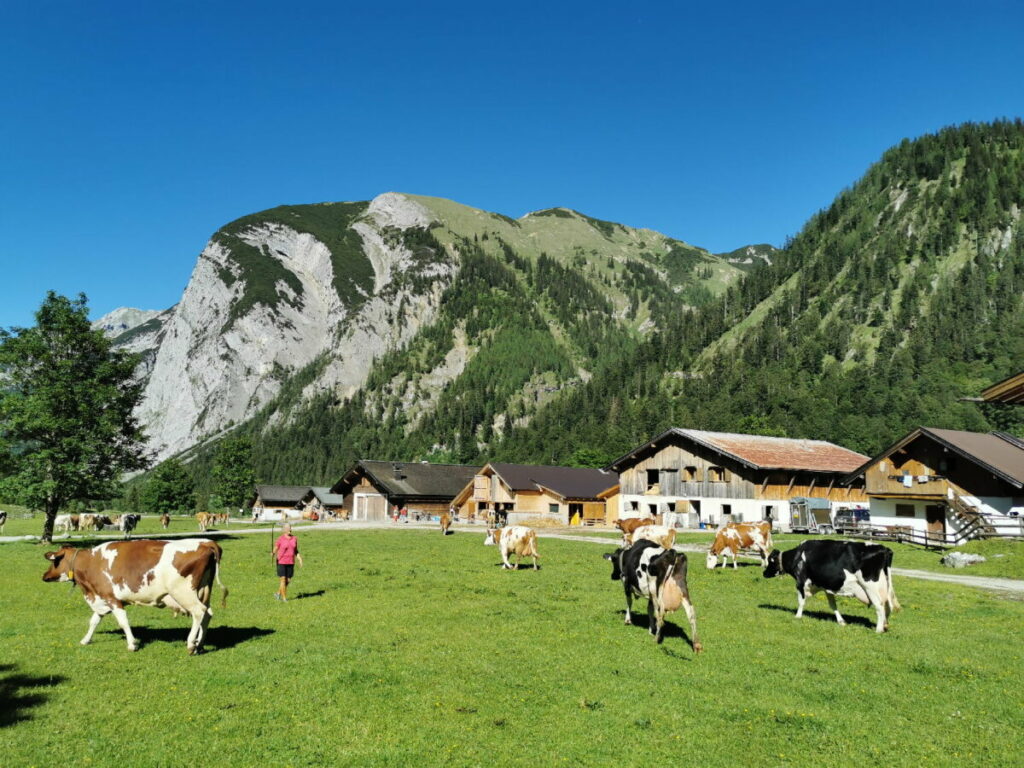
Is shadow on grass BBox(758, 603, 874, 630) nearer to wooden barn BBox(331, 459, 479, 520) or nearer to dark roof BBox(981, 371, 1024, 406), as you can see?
dark roof BBox(981, 371, 1024, 406)

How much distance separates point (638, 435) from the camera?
149 meters

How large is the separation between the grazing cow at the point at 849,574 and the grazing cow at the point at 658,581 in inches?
171

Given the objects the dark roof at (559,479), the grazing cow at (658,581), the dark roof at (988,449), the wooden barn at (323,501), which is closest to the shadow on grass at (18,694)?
the grazing cow at (658,581)

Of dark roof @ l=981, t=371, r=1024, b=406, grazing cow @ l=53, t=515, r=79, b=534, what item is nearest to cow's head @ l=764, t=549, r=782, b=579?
dark roof @ l=981, t=371, r=1024, b=406

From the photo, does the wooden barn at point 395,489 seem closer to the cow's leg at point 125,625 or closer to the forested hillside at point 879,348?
the forested hillside at point 879,348

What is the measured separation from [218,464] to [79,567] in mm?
86855

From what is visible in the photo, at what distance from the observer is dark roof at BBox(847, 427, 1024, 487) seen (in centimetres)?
4028

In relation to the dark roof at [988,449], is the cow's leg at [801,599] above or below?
below

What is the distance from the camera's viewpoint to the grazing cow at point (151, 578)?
12.1 meters

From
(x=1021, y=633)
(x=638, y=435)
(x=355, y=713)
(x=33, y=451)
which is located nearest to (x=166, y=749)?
(x=355, y=713)

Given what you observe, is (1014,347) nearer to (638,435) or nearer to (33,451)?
(638,435)

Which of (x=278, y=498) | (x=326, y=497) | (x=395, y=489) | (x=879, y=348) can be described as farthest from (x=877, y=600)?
(x=879, y=348)

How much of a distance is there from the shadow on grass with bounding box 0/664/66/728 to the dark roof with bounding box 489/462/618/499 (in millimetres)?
62621

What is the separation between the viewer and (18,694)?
958 centimetres
